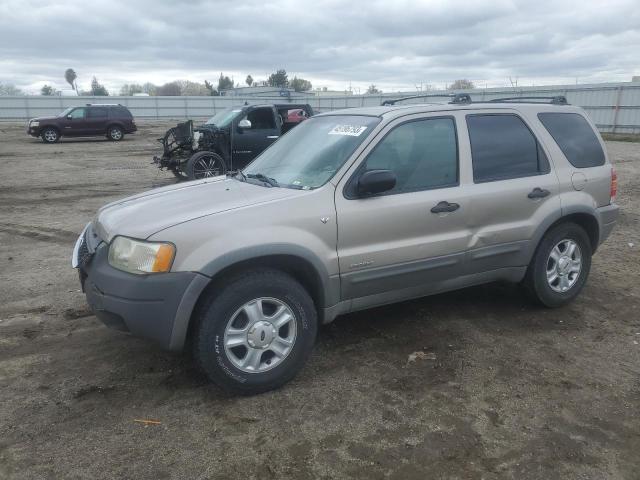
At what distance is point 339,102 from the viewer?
4084cm

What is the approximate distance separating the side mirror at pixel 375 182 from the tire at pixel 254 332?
0.77 metres

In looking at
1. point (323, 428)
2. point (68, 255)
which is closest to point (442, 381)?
point (323, 428)

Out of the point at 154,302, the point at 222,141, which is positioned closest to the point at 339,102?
the point at 222,141

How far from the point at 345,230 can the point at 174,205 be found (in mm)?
1139

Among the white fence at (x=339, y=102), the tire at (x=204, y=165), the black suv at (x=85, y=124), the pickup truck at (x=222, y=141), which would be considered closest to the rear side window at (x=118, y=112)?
the black suv at (x=85, y=124)

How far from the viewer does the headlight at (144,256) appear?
3.18m

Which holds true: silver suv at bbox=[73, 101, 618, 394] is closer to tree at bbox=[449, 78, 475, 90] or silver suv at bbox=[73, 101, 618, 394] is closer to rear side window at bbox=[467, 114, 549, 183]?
rear side window at bbox=[467, 114, 549, 183]

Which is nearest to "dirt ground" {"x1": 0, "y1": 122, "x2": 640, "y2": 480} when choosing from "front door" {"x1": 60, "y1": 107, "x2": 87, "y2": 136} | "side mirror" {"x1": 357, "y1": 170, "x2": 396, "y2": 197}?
"side mirror" {"x1": 357, "y1": 170, "x2": 396, "y2": 197}

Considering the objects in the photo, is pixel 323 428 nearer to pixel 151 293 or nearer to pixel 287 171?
pixel 151 293

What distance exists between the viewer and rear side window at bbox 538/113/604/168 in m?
4.76

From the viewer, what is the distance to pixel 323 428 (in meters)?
3.14

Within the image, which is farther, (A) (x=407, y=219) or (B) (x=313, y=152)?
(B) (x=313, y=152)

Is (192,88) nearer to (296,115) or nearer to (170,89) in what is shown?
(170,89)

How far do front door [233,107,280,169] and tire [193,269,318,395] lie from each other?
908 cm
